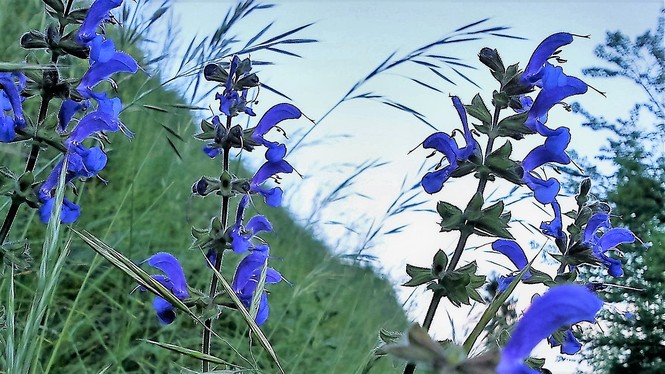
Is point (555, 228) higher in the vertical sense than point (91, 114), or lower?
higher

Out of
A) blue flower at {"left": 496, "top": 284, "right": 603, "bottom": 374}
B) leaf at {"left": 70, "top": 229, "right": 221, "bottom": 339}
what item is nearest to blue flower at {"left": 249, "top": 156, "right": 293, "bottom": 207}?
leaf at {"left": 70, "top": 229, "right": 221, "bottom": 339}

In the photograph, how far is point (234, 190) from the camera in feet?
3.25

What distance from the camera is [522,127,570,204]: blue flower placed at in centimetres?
90

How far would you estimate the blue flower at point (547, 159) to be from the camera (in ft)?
2.95

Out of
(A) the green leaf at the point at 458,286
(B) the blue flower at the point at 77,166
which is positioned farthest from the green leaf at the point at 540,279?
(B) the blue flower at the point at 77,166

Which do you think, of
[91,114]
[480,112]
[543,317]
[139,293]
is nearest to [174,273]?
[91,114]

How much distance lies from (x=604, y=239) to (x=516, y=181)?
0.90ft

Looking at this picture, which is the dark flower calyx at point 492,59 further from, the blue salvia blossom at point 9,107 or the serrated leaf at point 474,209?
the blue salvia blossom at point 9,107

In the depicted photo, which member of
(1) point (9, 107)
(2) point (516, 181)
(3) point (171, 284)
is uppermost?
(2) point (516, 181)

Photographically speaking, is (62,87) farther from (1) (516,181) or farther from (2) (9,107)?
(1) (516,181)

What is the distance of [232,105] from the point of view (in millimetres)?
1009

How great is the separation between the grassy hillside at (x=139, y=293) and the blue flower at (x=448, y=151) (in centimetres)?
57

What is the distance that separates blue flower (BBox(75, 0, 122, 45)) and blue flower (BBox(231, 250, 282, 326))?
14.4 inches

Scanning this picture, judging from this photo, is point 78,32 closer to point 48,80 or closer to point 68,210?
point 48,80
